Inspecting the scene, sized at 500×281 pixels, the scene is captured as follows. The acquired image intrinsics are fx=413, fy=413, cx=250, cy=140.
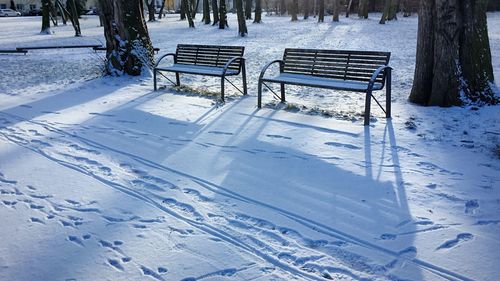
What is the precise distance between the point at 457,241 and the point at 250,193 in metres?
1.76

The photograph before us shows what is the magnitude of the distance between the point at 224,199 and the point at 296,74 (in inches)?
149

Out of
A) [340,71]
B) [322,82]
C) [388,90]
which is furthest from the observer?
[340,71]

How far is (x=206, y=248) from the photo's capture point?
3035mm

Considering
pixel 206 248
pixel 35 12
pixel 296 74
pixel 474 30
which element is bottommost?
pixel 206 248

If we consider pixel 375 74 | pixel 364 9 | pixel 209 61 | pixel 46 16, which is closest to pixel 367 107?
pixel 375 74

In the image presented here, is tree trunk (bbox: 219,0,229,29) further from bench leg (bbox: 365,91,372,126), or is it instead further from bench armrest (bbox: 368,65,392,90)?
bench leg (bbox: 365,91,372,126)

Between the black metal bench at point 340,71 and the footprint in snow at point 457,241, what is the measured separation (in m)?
2.75

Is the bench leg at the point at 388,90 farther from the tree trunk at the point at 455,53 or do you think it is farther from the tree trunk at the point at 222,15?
the tree trunk at the point at 222,15

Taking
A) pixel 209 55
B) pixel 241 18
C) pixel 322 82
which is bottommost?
pixel 322 82

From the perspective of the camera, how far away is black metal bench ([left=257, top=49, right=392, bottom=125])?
5824mm

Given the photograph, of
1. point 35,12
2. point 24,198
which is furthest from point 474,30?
point 35,12

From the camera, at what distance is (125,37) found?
973cm

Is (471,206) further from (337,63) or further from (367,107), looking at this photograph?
(337,63)

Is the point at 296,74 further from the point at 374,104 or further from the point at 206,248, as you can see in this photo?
the point at 206,248
